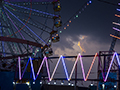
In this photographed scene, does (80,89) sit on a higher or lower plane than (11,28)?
lower

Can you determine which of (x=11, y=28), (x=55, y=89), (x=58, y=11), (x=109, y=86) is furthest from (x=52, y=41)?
(x=109, y=86)

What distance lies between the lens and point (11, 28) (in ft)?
95.3

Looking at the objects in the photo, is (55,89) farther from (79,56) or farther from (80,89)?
(79,56)

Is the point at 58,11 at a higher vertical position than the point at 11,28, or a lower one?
higher

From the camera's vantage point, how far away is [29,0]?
29.1 metres

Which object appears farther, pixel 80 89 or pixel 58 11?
pixel 80 89

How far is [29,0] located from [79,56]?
58.6 ft

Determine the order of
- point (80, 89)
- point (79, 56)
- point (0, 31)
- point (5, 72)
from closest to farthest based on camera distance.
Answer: point (79, 56) < point (5, 72) < point (0, 31) < point (80, 89)

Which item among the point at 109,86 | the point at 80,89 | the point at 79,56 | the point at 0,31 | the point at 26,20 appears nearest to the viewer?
the point at 79,56

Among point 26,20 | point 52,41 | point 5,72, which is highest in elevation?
point 26,20

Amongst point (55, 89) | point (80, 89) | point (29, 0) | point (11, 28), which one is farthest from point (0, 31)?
point (80, 89)

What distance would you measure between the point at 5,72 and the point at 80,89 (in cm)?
1867

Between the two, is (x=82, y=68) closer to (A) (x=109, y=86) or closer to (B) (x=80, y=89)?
(A) (x=109, y=86)

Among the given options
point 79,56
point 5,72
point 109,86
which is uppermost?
point 79,56
